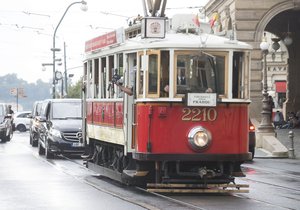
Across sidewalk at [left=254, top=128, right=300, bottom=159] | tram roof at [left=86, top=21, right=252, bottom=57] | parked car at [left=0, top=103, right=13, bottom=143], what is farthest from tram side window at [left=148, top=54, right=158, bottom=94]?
parked car at [left=0, top=103, right=13, bottom=143]

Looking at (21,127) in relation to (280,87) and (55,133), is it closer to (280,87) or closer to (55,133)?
(280,87)

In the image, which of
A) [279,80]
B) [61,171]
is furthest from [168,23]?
[279,80]

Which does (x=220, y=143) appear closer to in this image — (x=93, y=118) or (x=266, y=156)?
(x=93, y=118)

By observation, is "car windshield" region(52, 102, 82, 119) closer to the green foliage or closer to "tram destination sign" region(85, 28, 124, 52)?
"tram destination sign" region(85, 28, 124, 52)

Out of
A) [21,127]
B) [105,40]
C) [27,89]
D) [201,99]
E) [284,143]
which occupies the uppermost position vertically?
[27,89]

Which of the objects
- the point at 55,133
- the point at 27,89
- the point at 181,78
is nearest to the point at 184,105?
the point at 181,78

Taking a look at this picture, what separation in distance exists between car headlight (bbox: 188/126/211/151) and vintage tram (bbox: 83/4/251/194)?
18 millimetres

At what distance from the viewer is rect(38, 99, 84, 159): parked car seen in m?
25.1

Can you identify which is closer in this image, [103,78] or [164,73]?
[164,73]

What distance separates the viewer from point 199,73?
14336 millimetres

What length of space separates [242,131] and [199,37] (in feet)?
6.17

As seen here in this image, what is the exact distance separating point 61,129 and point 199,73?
11558mm

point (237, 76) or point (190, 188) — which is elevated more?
point (237, 76)

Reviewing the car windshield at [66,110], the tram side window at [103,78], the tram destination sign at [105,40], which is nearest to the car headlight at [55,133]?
the car windshield at [66,110]
